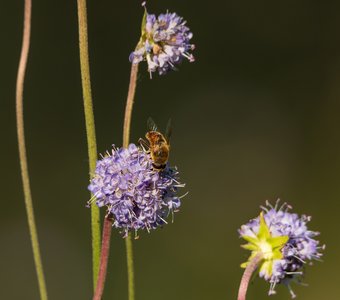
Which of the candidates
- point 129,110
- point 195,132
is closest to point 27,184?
point 129,110

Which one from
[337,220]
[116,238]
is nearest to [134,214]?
[116,238]

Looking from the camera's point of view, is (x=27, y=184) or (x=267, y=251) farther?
(x=27, y=184)

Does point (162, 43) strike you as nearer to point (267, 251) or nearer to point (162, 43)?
point (162, 43)

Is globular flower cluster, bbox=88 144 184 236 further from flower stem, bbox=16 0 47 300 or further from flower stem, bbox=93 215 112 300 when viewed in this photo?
flower stem, bbox=16 0 47 300

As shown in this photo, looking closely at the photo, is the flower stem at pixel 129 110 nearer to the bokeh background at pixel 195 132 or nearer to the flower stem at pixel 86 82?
the flower stem at pixel 86 82

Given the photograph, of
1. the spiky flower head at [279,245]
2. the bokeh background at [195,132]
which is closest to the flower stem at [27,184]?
the spiky flower head at [279,245]

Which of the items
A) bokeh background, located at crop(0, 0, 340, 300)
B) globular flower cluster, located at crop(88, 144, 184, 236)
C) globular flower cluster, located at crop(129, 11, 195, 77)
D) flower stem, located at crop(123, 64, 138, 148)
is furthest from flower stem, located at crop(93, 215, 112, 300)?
bokeh background, located at crop(0, 0, 340, 300)
